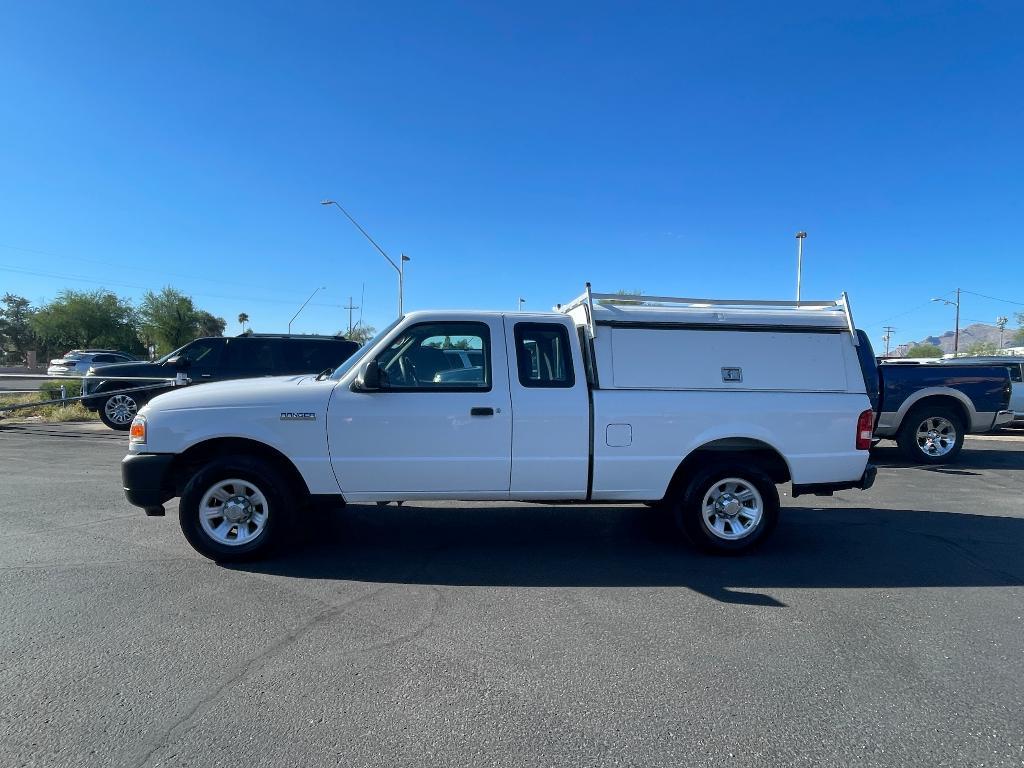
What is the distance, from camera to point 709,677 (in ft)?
10.3

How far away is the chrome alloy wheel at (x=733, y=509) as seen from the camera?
16.3 feet

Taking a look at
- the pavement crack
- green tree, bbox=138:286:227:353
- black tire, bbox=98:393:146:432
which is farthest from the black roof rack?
green tree, bbox=138:286:227:353

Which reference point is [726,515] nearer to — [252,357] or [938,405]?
[938,405]

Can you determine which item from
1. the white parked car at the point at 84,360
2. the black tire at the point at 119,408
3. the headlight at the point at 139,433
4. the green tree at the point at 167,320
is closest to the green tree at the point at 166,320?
the green tree at the point at 167,320

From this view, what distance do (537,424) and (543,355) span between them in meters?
0.58

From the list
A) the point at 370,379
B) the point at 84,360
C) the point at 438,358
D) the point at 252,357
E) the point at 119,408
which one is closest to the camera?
the point at 370,379

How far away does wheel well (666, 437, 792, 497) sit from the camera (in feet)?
16.3

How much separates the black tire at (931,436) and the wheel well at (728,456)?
631 cm

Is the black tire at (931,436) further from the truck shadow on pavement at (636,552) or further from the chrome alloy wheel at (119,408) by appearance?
the chrome alloy wheel at (119,408)

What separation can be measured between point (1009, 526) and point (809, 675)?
14.9 ft

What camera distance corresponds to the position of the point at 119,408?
476 inches

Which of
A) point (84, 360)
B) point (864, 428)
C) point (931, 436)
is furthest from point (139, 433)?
point (84, 360)

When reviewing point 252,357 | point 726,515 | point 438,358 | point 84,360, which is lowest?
point 726,515

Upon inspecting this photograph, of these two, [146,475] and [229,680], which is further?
[146,475]
